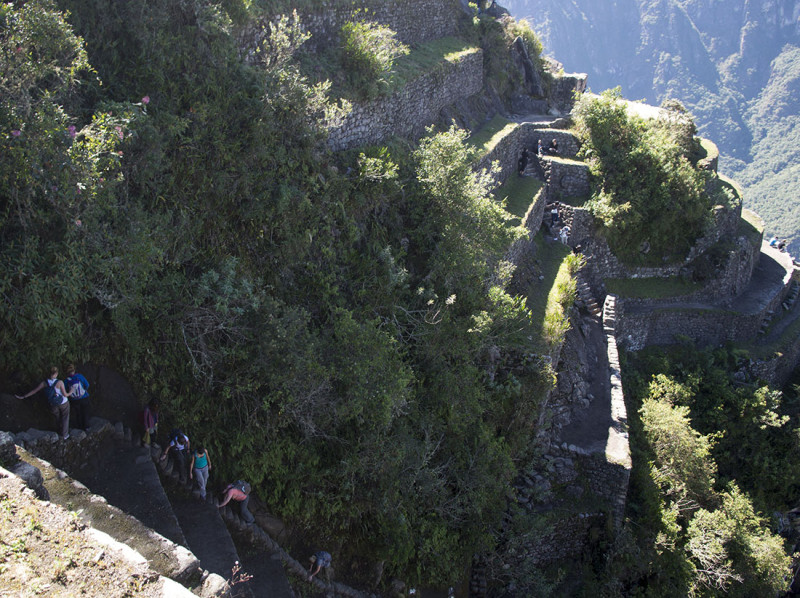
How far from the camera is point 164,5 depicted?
38.6ft

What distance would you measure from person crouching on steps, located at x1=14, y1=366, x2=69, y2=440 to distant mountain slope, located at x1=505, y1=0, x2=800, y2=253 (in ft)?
268

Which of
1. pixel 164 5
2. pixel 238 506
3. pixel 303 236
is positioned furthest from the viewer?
pixel 303 236

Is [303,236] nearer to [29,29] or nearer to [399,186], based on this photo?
[399,186]

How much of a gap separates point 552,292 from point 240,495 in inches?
555

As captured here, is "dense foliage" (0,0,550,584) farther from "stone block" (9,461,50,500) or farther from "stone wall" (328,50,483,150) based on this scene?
"stone block" (9,461,50,500)

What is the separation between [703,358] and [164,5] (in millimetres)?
22416

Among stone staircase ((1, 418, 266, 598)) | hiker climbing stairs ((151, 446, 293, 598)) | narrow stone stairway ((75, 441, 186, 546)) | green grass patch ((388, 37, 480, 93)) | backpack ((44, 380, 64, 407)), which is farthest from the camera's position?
green grass patch ((388, 37, 480, 93))

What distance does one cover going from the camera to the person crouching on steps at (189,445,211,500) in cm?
1005

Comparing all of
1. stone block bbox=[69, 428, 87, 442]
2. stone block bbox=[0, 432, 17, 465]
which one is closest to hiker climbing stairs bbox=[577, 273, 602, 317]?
stone block bbox=[69, 428, 87, 442]

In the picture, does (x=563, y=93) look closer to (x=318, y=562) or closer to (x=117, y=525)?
(x=318, y=562)

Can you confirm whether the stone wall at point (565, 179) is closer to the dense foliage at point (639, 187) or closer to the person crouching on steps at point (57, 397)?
the dense foliage at point (639, 187)

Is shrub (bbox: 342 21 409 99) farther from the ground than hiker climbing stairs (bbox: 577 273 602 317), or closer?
farther from the ground

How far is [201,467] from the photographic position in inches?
397

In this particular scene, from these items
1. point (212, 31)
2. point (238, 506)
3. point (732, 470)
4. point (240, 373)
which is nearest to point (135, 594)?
point (238, 506)
